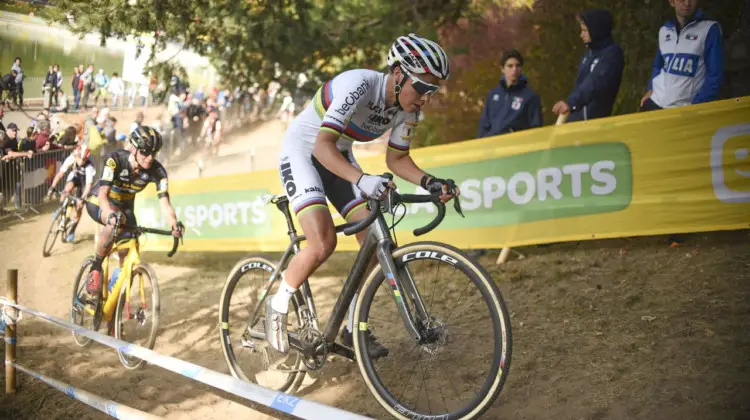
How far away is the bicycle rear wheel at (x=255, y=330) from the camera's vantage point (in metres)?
4.86

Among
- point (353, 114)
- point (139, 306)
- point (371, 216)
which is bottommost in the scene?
point (139, 306)

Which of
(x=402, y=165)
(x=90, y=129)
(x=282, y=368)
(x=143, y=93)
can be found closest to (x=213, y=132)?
(x=143, y=93)

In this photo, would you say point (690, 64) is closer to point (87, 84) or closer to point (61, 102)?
point (87, 84)

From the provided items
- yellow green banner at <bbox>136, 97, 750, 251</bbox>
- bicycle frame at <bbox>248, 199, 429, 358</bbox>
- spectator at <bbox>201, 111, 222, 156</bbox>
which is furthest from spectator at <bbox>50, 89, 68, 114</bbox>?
spectator at <bbox>201, 111, 222, 156</bbox>

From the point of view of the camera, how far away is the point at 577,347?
497cm

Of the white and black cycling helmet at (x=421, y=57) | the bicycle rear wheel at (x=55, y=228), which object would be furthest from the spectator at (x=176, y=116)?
the white and black cycling helmet at (x=421, y=57)

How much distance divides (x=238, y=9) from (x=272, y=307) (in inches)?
271

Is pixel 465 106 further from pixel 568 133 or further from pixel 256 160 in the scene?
pixel 256 160

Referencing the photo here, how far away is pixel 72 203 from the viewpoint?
11.3 metres

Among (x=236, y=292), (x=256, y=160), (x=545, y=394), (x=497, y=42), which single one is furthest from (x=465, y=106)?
(x=256, y=160)

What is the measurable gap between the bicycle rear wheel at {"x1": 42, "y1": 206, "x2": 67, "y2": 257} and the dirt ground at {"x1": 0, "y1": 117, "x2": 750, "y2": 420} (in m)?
1.90

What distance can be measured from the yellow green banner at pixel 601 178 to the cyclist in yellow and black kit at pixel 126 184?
112 inches

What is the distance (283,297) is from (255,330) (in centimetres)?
77

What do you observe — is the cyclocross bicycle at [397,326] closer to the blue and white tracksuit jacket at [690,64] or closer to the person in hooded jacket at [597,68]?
the person in hooded jacket at [597,68]
